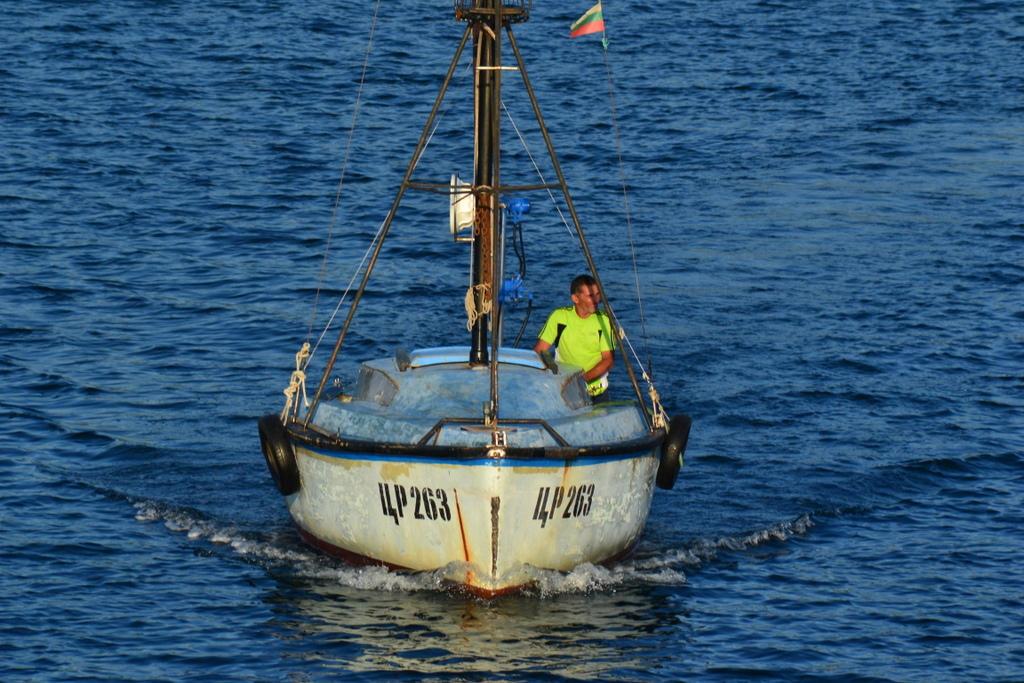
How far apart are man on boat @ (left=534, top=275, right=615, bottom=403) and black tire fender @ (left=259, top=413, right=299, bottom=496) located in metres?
3.10

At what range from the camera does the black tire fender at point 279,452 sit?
14109mm

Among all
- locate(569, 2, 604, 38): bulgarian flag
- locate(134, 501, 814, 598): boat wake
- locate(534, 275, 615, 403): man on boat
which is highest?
locate(569, 2, 604, 38): bulgarian flag

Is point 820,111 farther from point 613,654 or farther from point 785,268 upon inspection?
point 613,654

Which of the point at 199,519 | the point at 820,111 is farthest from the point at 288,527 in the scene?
the point at 820,111

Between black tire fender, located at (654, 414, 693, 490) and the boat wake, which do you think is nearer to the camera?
the boat wake

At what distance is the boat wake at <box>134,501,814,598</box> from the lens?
13703mm

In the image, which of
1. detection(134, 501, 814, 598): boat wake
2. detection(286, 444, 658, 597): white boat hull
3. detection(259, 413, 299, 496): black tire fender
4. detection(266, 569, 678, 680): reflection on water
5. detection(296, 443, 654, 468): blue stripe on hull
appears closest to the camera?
detection(266, 569, 678, 680): reflection on water

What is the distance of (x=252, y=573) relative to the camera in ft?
47.3

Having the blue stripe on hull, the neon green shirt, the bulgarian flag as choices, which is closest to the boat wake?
the blue stripe on hull

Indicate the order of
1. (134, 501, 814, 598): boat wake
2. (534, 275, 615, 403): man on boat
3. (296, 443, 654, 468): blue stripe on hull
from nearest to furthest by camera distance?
(296, 443, 654, 468): blue stripe on hull → (134, 501, 814, 598): boat wake → (534, 275, 615, 403): man on boat

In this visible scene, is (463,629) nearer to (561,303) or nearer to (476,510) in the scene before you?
(476,510)

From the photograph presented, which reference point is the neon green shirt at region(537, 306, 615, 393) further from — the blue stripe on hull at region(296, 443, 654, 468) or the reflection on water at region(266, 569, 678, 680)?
the reflection on water at region(266, 569, 678, 680)

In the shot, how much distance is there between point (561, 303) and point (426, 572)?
34.3ft

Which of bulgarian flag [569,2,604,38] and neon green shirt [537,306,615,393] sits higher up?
bulgarian flag [569,2,604,38]
